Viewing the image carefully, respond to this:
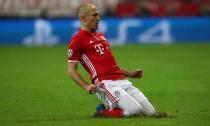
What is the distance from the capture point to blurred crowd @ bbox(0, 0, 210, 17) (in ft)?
88.7

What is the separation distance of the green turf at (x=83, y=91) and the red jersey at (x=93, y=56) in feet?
2.24

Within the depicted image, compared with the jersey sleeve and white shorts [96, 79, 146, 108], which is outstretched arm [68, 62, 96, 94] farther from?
white shorts [96, 79, 146, 108]

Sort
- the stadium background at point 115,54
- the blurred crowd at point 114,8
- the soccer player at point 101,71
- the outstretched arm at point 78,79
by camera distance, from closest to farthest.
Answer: the outstretched arm at point 78,79
the soccer player at point 101,71
the stadium background at point 115,54
the blurred crowd at point 114,8

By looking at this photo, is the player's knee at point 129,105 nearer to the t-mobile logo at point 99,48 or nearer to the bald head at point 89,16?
the t-mobile logo at point 99,48

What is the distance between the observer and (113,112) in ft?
34.6

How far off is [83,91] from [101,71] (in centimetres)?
376

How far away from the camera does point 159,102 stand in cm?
1256

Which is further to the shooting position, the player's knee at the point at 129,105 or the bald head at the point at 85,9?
the bald head at the point at 85,9

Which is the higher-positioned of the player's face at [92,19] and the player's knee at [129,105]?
the player's face at [92,19]

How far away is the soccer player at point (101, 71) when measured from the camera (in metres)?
10.5

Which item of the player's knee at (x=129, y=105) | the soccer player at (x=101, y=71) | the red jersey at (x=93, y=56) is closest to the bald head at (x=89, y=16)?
the soccer player at (x=101, y=71)

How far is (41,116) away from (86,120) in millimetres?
835

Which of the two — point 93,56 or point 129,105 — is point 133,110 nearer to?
point 129,105

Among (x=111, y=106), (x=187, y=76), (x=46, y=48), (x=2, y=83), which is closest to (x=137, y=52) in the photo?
(x=46, y=48)
